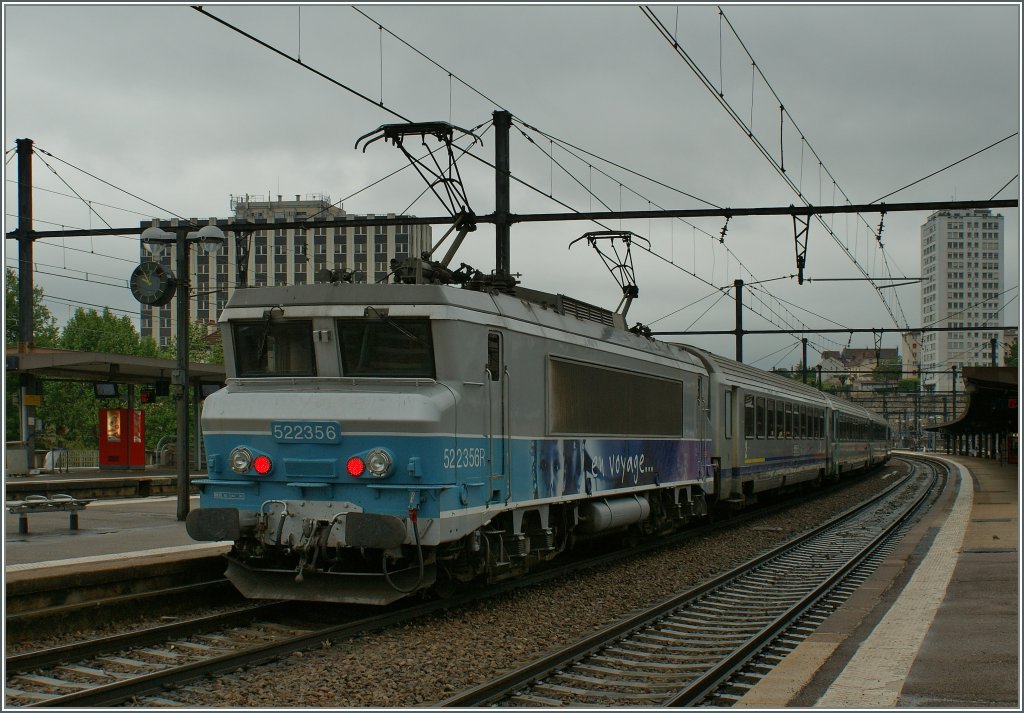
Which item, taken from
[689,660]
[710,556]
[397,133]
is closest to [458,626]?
[689,660]

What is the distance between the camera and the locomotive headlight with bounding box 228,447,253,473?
10547mm

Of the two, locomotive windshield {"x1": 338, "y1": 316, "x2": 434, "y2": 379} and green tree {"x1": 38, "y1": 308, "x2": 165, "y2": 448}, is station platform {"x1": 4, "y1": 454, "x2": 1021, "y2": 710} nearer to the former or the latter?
locomotive windshield {"x1": 338, "y1": 316, "x2": 434, "y2": 379}

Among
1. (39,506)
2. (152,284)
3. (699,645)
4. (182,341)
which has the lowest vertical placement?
(699,645)

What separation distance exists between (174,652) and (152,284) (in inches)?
407

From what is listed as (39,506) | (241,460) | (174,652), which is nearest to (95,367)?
(39,506)

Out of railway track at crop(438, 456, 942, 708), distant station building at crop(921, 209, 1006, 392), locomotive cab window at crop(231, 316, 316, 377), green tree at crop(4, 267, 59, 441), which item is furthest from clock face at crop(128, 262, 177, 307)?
distant station building at crop(921, 209, 1006, 392)

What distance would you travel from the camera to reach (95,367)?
23.8 meters

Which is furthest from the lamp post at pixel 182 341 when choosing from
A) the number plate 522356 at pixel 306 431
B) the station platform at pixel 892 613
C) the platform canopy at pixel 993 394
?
the platform canopy at pixel 993 394

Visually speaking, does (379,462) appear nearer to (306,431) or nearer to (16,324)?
(306,431)

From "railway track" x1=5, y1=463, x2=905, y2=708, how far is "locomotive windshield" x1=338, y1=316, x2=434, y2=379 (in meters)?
2.46

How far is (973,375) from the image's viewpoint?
27.1m

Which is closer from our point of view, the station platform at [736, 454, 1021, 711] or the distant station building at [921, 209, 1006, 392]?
the station platform at [736, 454, 1021, 711]

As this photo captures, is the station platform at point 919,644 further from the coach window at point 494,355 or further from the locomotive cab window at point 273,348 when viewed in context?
the locomotive cab window at point 273,348

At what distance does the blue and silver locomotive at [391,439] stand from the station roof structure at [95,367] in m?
11.7
